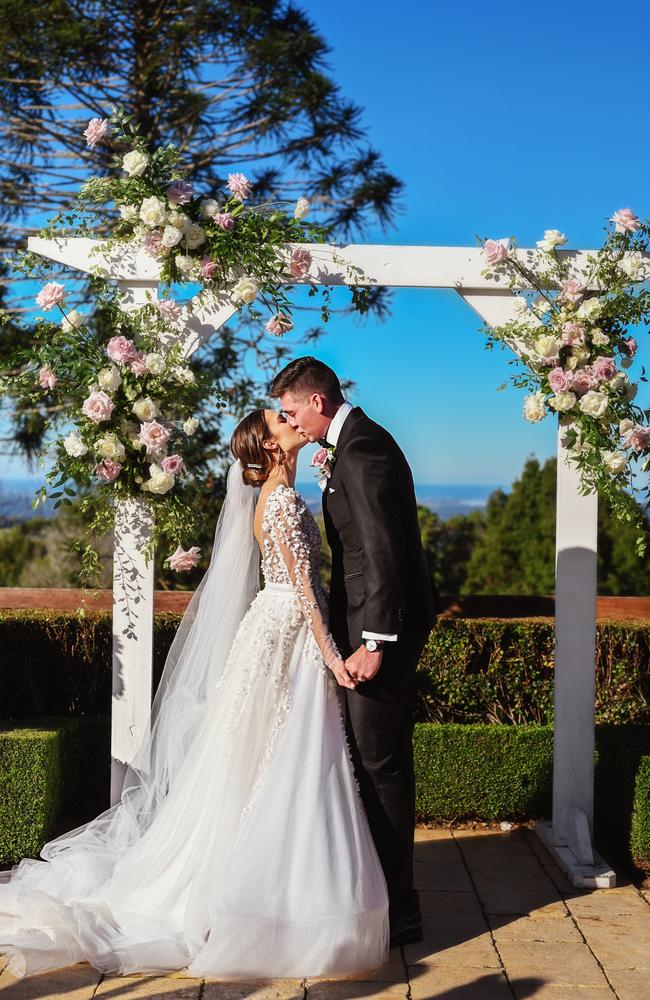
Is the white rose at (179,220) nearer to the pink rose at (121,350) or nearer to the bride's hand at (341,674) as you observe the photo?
the pink rose at (121,350)

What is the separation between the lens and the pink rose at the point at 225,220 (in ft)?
14.3

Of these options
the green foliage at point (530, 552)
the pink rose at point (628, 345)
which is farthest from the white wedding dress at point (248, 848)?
the green foliage at point (530, 552)

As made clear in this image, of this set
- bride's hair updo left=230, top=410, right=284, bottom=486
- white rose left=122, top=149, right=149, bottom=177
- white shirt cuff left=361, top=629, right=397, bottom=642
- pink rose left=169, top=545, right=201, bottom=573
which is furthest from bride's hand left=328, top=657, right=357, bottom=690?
white rose left=122, top=149, right=149, bottom=177

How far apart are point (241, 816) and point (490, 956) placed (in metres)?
0.97

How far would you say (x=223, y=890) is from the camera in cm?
335

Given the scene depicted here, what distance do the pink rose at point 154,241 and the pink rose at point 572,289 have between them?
169cm

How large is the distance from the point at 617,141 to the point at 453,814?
39.6 feet

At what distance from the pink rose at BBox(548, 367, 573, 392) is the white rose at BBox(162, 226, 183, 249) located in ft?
5.38

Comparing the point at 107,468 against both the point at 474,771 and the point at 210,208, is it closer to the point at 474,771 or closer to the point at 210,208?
the point at 210,208

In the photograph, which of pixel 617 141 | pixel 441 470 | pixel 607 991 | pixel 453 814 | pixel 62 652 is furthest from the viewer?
pixel 441 470

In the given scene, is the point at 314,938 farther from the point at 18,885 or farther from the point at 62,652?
the point at 62,652

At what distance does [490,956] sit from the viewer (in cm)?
355

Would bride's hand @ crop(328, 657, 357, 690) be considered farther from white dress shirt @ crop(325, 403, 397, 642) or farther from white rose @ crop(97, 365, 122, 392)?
white rose @ crop(97, 365, 122, 392)

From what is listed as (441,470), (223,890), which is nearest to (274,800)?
(223,890)
